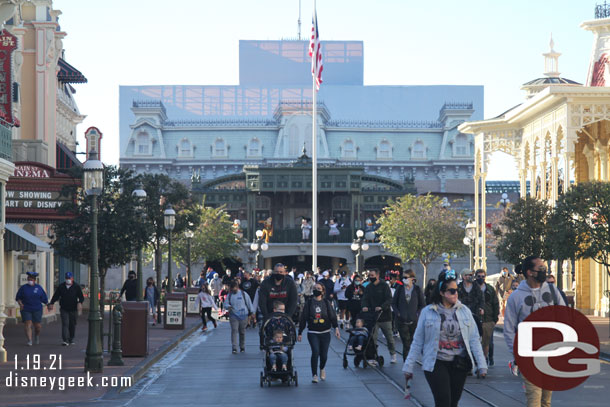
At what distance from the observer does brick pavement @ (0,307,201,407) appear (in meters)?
→ 14.5

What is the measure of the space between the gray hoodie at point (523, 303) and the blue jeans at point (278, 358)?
5924 mm

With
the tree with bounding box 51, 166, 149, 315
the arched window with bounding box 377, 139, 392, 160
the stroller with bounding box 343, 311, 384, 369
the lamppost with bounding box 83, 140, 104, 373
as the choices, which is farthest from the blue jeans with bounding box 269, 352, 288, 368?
the arched window with bounding box 377, 139, 392, 160

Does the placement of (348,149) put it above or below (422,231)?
above

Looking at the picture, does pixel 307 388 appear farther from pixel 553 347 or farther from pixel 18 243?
pixel 18 243

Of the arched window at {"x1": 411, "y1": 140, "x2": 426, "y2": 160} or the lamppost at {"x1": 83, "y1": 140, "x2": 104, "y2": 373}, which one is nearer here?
the lamppost at {"x1": 83, "y1": 140, "x2": 104, "y2": 373}

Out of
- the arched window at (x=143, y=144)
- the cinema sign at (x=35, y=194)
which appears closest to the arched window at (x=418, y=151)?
the arched window at (x=143, y=144)

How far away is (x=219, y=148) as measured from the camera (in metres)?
108

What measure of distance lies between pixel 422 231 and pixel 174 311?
33.2 m

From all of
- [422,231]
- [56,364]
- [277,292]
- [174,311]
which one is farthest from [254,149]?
[277,292]

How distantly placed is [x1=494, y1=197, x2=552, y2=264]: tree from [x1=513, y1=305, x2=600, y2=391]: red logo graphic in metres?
22.9

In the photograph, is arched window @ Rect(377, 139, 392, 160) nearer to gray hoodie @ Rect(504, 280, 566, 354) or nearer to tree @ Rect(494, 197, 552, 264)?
tree @ Rect(494, 197, 552, 264)

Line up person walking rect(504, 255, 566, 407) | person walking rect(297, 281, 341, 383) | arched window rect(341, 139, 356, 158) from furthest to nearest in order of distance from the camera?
arched window rect(341, 139, 356, 158) → person walking rect(297, 281, 341, 383) → person walking rect(504, 255, 566, 407)

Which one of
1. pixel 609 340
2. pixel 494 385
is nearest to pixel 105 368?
pixel 494 385

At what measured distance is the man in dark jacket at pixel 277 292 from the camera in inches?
692
